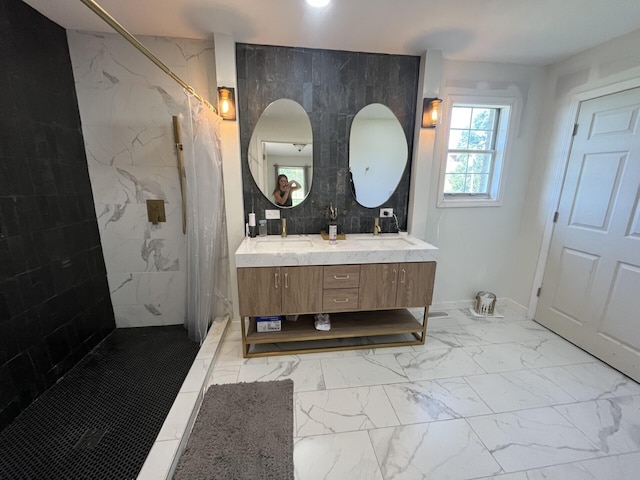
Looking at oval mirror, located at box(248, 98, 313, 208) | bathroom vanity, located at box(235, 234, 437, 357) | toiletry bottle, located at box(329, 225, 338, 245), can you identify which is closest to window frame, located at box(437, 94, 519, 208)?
bathroom vanity, located at box(235, 234, 437, 357)

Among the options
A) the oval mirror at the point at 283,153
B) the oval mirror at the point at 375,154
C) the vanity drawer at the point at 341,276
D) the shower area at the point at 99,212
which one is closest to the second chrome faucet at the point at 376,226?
the oval mirror at the point at 375,154

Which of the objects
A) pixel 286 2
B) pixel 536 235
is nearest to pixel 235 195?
pixel 286 2

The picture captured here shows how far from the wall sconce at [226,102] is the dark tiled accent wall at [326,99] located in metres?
0.14

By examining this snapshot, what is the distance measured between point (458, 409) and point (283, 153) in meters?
2.28

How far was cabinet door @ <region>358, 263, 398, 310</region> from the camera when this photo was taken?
6.62 feet

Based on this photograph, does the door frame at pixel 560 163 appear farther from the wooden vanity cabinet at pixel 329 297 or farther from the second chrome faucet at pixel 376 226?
the second chrome faucet at pixel 376 226

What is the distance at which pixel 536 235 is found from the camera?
8.46 ft

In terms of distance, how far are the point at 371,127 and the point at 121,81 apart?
2.08m

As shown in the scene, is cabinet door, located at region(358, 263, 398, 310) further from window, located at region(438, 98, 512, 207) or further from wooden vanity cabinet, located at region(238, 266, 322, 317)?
window, located at region(438, 98, 512, 207)

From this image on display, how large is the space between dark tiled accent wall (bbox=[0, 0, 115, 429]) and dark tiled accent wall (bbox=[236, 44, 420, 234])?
126 centimetres

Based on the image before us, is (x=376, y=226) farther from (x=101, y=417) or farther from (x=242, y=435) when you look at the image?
(x=101, y=417)

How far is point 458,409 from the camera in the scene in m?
1.62

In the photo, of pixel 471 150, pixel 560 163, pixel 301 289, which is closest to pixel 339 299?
pixel 301 289

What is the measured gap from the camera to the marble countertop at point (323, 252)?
1885mm
